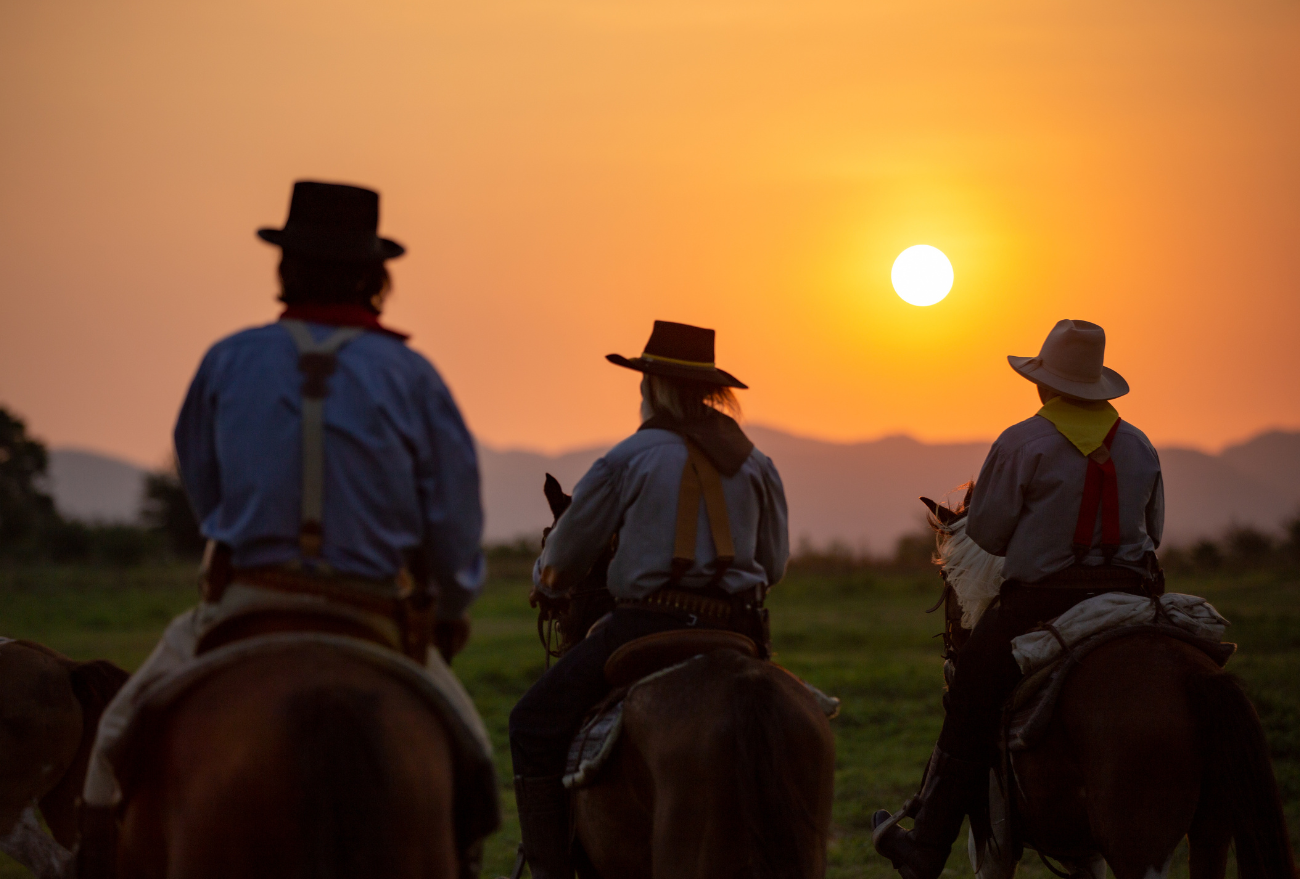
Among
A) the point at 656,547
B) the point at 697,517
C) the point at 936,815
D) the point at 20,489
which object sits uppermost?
the point at 697,517

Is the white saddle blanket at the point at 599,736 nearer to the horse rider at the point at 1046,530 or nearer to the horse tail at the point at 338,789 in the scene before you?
the horse rider at the point at 1046,530

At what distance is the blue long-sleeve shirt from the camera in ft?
11.1

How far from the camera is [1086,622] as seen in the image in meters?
5.40

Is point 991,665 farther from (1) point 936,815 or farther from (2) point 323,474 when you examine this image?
(2) point 323,474

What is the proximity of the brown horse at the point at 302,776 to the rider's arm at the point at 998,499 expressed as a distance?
3.21 m

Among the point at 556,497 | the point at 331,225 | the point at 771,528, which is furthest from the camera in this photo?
the point at 556,497

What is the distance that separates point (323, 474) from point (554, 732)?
2.09 metres

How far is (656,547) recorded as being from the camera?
497cm

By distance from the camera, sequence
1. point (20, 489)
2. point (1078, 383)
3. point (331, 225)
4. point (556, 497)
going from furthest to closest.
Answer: point (20, 489) < point (556, 497) < point (1078, 383) < point (331, 225)

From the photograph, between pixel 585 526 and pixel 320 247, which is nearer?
pixel 320 247

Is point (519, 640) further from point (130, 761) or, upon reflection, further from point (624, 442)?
point (130, 761)

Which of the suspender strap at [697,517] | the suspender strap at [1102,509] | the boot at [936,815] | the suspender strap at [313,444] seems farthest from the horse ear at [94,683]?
the suspender strap at [1102,509]

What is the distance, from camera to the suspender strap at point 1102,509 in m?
5.62

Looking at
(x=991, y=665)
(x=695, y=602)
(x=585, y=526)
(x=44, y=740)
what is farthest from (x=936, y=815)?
(x=44, y=740)
